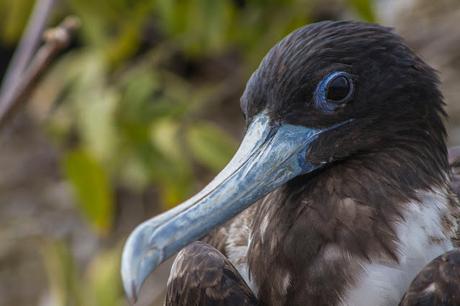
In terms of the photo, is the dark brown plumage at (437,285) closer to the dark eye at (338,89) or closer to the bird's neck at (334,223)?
the bird's neck at (334,223)

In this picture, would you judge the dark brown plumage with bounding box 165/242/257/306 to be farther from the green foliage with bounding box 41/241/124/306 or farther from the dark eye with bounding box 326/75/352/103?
the green foliage with bounding box 41/241/124/306

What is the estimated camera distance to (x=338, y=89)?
62.1 inches

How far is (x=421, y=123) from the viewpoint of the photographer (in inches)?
64.7

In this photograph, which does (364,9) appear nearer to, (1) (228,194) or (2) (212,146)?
(2) (212,146)

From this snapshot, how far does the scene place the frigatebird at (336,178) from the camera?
157 cm

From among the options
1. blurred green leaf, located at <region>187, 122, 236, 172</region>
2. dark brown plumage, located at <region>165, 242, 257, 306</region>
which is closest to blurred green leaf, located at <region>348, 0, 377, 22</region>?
blurred green leaf, located at <region>187, 122, 236, 172</region>

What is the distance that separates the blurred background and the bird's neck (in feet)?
2.46

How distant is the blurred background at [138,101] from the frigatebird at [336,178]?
72 cm

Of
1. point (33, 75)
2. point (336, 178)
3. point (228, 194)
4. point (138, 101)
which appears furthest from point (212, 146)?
point (228, 194)

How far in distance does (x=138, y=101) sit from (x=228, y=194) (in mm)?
1156

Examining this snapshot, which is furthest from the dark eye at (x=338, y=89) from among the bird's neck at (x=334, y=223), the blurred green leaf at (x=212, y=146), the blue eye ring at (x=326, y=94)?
the blurred green leaf at (x=212, y=146)

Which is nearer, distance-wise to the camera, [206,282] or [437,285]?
[437,285]

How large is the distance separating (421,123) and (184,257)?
392 millimetres

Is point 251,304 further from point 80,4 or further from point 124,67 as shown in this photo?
point 124,67
